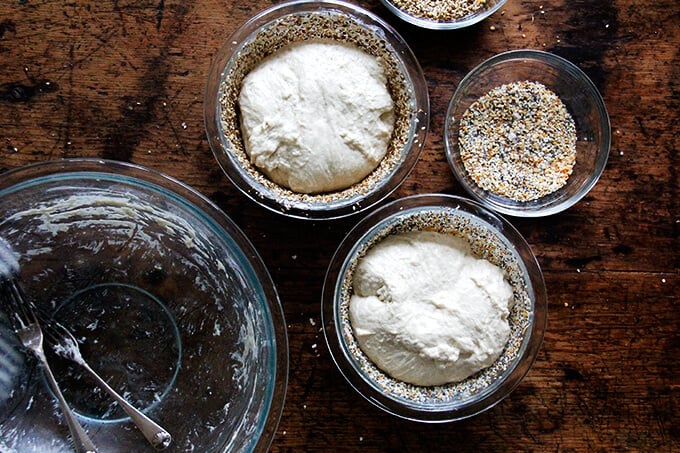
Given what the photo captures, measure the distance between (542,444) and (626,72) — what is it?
899mm

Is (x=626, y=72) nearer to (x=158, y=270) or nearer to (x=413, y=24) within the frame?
(x=413, y=24)

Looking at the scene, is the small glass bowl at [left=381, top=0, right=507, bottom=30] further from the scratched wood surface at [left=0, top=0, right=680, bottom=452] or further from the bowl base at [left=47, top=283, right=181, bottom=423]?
the bowl base at [left=47, top=283, right=181, bottom=423]

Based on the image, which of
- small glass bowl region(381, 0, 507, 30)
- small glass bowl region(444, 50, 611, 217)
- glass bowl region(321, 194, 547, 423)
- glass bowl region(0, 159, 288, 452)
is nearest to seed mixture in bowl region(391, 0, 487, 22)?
small glass bowl region(381, 0, 507, 30)

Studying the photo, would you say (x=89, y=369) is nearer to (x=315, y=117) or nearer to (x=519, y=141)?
(x=315, y=117)

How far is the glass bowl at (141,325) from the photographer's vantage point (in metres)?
1.45

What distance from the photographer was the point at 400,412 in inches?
59.7

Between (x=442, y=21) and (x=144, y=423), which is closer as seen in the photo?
(x=144, y=423)

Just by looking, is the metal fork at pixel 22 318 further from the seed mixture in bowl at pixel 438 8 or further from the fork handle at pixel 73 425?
the seed mixture in bowl at pixel 438 8

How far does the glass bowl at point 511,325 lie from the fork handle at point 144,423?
40cm

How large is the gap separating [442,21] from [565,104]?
37cm

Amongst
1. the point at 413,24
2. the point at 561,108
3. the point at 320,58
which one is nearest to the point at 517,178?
the point at 561,108

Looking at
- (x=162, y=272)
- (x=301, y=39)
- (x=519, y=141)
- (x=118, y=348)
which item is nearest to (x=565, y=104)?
(x=519, y=141)

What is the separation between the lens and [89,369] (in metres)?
1.46

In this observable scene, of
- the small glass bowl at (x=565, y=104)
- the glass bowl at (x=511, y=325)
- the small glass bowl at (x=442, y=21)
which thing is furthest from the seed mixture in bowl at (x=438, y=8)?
the glass bowl at (x=511, y=325)
